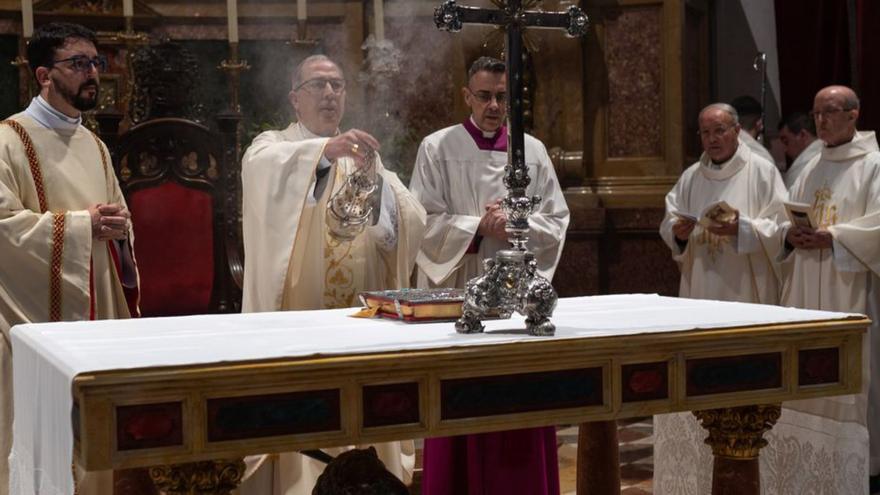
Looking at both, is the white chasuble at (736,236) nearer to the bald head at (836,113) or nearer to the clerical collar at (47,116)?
the bald head at (836,113)

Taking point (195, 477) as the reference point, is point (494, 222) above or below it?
above

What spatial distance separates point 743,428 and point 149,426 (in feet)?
5.80

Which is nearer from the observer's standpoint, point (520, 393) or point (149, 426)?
point (149, 426)

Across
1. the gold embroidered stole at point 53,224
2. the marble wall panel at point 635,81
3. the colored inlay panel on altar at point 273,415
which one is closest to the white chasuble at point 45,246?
the gold embroidered stole at point 53,224

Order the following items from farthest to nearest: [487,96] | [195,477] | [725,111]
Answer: [725,111] < [487,96] < [195,477]

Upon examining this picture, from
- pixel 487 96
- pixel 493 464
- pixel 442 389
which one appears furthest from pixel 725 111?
pixel 442 389

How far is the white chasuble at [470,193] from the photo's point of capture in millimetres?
5395

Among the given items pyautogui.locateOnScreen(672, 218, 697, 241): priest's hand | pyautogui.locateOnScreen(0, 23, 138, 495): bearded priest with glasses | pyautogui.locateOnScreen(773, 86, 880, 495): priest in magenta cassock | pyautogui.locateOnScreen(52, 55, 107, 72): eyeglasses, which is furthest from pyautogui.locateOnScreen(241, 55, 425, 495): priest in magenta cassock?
pyautogui.locateOnScreen(773, 86, 880, 495): priest in magenta cassock

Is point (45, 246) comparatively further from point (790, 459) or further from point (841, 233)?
point (841, 233)

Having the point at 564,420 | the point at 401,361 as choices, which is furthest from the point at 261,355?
the point at 564,420

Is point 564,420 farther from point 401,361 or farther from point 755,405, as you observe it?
point 755,405

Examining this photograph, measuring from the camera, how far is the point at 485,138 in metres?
5.64

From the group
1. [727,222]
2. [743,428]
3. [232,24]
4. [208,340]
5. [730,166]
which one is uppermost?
[232,24]

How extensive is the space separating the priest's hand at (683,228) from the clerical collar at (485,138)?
4.15ft
